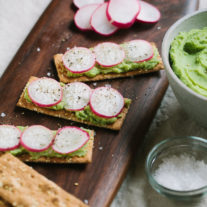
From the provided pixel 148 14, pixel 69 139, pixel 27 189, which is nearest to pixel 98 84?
pixel 69 139

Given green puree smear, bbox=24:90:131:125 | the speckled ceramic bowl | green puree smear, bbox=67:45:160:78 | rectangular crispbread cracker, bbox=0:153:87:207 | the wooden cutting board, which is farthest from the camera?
green puree smear, bbox=67:45:160:78

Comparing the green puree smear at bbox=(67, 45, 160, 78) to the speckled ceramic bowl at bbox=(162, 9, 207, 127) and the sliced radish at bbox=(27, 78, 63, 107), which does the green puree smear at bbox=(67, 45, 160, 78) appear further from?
the speckled ceramic bowl at bbox=(162, 9, 207, 127)

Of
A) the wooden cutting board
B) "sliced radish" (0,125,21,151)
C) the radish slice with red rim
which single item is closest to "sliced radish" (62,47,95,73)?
the wooden cutting board

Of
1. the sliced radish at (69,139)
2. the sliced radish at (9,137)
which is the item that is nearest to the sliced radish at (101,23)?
the sliced radish at (69,139)

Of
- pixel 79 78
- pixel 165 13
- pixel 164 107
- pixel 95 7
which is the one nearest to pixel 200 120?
pixel 164 107

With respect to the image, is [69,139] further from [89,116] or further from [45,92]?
[45,92]

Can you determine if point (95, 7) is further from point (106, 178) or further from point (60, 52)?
point (106, 178)

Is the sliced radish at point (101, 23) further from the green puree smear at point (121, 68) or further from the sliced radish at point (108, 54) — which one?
the green puree smear at point (121, 68)
